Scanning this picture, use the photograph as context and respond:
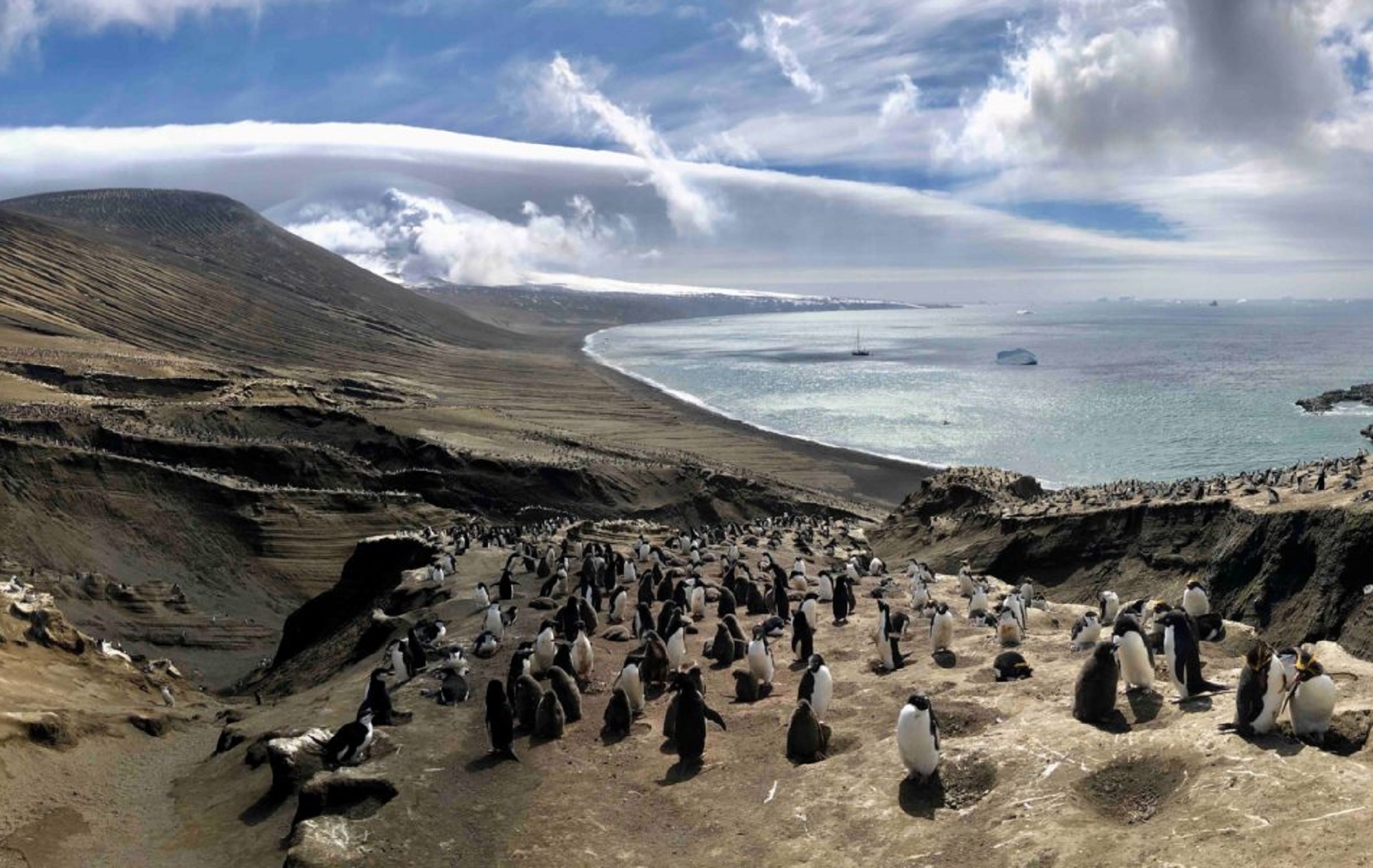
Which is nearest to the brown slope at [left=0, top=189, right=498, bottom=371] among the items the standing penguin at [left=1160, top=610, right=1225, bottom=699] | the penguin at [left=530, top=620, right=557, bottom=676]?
the penguin at [left=530, top=620, right=557, bottom=676]

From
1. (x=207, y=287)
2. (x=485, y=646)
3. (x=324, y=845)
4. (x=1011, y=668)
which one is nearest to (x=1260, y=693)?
(x=1011, y=668)

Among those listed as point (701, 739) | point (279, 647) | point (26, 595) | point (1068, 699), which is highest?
point (1068, 699)

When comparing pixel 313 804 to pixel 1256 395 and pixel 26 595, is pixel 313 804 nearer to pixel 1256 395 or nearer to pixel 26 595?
pixel 26 595

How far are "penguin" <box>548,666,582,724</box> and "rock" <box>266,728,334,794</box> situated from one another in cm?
349

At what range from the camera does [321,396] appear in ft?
217

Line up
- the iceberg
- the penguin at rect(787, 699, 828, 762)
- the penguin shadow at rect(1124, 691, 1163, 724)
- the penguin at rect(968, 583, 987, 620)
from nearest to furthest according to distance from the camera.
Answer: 1. the penguin shadow at rect(1124, 691, 1163, 724)
2. the penguin at rect(787, 699, 828, 762)
3. the penguin at rect(968, 583, 987, 620)
4. the iceberg

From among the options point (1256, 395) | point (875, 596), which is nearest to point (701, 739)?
point (875, 596)

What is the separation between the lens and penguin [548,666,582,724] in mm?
15219

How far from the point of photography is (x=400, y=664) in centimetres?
1898

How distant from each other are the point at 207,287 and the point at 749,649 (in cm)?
12247

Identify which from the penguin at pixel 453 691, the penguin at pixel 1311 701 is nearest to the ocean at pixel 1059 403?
the penguin at pixel 453 691

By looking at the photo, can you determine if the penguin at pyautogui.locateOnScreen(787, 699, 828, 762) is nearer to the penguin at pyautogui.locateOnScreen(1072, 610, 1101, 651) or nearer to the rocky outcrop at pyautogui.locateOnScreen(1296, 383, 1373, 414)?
the penguin at pyautogui.locateOnScreen(1072, 610, 1101, 651)

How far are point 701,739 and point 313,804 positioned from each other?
16.6 ft

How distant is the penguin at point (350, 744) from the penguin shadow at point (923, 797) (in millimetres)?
7619
